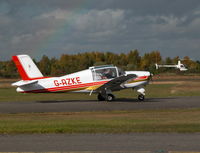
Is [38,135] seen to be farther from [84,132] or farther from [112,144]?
[112,144]

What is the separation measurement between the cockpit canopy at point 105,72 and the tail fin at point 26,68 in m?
4.25

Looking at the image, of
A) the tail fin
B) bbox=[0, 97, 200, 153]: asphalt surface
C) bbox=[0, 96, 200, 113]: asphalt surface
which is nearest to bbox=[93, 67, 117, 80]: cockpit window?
bbox=[0, 96, 200, 113]: asphalt surface

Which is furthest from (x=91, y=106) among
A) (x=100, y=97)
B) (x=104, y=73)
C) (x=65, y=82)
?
(x=100, y=97)

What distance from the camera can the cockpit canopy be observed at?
2689 cm

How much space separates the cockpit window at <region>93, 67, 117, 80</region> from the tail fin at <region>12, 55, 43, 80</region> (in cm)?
433

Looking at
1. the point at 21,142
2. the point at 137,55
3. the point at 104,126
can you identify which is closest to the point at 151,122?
the point at 104,126

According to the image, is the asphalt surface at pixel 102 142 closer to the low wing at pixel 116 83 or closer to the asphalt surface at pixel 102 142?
the asphalt surface at pixel 102 142

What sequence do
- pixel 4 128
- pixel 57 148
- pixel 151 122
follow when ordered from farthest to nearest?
pixel 151 122
pixel 4 128
pixel 57 148

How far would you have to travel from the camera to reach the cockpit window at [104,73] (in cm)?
2688

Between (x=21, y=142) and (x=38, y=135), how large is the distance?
1471mm

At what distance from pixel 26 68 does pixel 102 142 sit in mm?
17158

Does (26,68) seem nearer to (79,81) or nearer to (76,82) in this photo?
(76,82)

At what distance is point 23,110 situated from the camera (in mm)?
21828

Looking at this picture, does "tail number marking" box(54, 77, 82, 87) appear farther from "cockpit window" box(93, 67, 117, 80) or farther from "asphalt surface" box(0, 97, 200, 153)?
"asphalt surface" box(0, 97, 200, 153)
